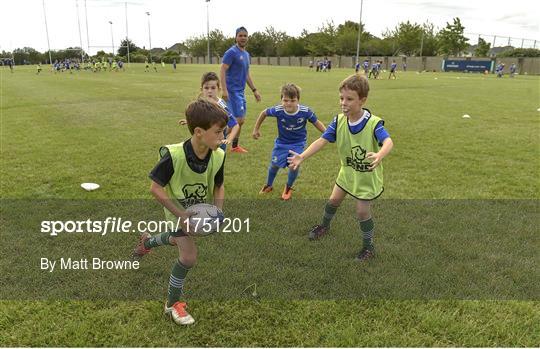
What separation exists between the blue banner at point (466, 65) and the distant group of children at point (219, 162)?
2173 inches

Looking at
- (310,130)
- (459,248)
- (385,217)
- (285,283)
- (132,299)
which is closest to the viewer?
(132,299)

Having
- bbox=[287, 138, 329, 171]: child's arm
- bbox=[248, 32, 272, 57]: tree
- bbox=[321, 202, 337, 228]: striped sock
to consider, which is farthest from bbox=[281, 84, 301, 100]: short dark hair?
bbox=[248, 32, 272, 57]: tree

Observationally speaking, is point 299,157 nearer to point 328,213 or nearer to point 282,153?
point 328,213

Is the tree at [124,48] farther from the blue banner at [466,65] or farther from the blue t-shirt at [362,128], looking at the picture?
the blue t-shirt at [362,128]

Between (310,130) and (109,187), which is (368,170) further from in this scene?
(310,130)

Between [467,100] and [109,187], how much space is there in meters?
16.3

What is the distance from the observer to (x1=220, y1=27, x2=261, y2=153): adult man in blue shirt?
7078 millimetres

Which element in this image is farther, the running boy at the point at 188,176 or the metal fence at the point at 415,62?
the metal fence at the point at 415,62

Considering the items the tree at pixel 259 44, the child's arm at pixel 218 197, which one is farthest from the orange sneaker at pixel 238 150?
the tree at pixel 259 44

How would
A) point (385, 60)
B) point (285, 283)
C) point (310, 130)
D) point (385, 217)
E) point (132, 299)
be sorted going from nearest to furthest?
point (132, 299), point (285, 283), point (385, 217), point (310, 130), point (385, 60)

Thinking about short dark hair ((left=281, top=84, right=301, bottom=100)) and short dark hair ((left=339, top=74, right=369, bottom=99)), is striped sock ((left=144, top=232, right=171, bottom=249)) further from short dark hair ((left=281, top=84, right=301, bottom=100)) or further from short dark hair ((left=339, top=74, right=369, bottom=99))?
short dark hair ((left=281, top=84, right=301, bottom=100))

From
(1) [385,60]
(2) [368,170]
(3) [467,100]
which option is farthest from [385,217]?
(1) [385,60]

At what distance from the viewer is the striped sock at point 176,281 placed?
3045mm

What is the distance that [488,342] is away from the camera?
2.87 meters
